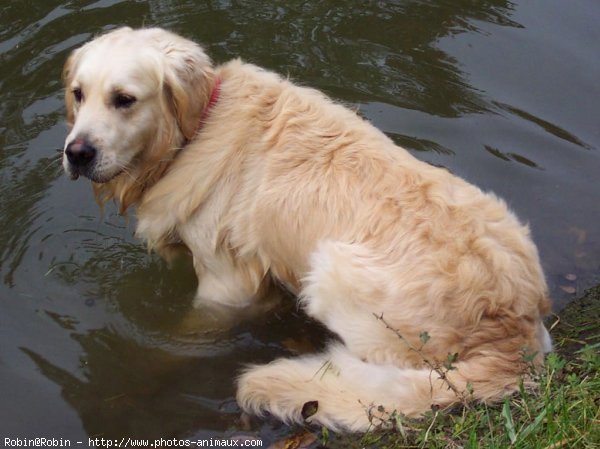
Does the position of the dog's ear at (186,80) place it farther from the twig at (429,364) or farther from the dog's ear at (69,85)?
the twig at (429,364)

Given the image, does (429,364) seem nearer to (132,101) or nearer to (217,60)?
(132,101)

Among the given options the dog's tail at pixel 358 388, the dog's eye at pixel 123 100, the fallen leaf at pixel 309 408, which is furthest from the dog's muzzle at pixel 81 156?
the fallen leaf at pixel 309 408

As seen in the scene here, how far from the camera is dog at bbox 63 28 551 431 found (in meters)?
3.55

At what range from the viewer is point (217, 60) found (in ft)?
23.0

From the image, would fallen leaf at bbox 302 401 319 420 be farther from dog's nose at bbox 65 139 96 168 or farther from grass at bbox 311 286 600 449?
dog's nose at bbox 65 139 96 168

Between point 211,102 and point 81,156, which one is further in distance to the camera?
point 211,102

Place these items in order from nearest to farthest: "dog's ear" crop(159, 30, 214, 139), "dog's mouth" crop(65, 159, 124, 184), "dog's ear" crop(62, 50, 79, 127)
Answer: "dog's mouth" crop(65, 159, 124, 184) < "dog's ear" crop(159, 30, 214, 139) < "dog's ear" crop(62, 50, 79, 127)

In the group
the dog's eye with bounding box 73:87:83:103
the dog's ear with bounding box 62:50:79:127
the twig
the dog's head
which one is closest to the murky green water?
the twig

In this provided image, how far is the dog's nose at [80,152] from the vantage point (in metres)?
3.97

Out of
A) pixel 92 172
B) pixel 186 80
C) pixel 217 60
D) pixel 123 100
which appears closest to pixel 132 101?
pixel 123 100

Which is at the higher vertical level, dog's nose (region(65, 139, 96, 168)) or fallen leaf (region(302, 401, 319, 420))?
dog's nose (region(65, 139, 96, 168))

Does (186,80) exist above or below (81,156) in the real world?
above

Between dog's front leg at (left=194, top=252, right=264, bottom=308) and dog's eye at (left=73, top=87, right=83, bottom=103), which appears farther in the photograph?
dog's front leg at (left=194, top=252, right=264, bottom=308)

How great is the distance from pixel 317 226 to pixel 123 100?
1.26 metres
